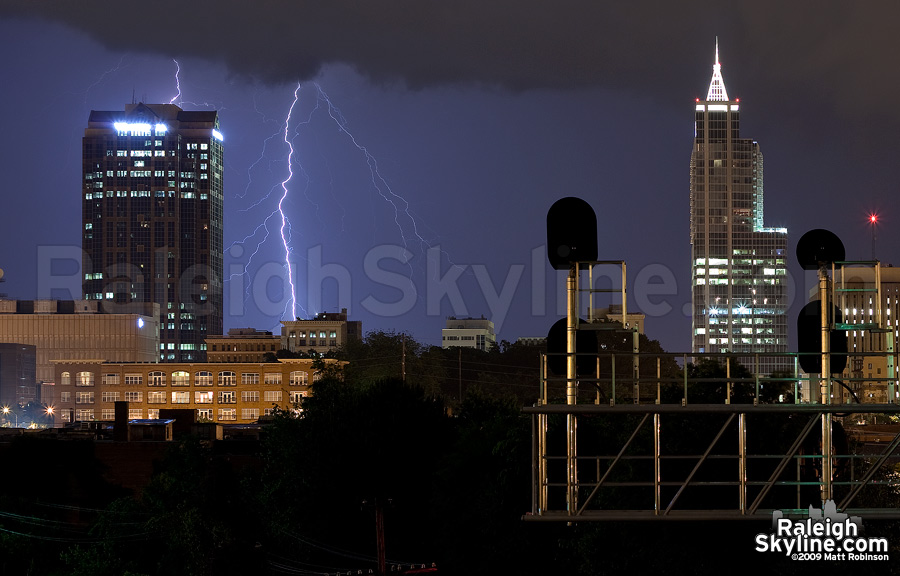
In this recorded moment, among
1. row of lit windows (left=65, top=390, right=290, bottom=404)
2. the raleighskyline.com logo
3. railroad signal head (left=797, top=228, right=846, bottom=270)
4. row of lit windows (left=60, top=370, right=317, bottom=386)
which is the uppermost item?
railroad signal head (left=797, top=228, right=846, bottom=270)

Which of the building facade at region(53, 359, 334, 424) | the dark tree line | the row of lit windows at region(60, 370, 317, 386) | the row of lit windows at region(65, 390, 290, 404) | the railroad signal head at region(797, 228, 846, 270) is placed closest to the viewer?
the railroad signal head at region(797, 228, 846, 270)

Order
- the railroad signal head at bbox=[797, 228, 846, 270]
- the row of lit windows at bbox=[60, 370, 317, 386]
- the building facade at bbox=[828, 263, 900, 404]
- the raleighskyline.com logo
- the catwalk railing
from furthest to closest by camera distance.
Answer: the row of lit windows at bbox=[60, 370, 317, 386] < the building facade at bbox=[828, 263, 900, 404] < the railroad signal head at bbox=[797, 228, 846, 270] < the raleighskyline.com logo < the catwalk railing

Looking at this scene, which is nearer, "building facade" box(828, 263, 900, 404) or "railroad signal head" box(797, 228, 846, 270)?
"railroad signal head" box(797, 228, 846, 270)

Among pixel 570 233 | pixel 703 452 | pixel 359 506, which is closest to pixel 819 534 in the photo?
pixel 570 233

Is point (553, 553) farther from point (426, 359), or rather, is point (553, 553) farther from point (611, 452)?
point (426, 359)

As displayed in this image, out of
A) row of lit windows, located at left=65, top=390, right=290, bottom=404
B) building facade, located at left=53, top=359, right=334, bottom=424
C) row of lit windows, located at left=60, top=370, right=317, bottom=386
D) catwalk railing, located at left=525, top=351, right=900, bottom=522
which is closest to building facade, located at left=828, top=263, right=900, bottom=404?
catwalk railing, located at left=525, top=351, right=900, bottom=522

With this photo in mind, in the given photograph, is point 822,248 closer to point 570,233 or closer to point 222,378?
point 570,233

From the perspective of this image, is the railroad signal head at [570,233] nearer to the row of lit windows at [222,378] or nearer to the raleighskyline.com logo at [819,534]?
the raleighskyline.com logo at [819,534]

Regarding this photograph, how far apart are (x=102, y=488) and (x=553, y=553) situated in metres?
31.3

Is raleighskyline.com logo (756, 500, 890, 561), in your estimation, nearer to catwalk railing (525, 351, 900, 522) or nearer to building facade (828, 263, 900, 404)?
catwalk railing (525, 351, 900, 522)

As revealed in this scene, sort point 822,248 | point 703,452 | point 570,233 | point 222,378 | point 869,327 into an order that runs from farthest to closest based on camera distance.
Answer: point 222,378
point 703,452
point 822,248
point 570,233
point 869,327

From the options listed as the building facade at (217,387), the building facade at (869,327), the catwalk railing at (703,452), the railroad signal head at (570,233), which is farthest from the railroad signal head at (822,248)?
the building facade at (217,387)

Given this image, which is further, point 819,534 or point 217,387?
point 217,387

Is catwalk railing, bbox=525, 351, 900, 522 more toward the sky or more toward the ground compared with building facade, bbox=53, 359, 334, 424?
more toward the sky
